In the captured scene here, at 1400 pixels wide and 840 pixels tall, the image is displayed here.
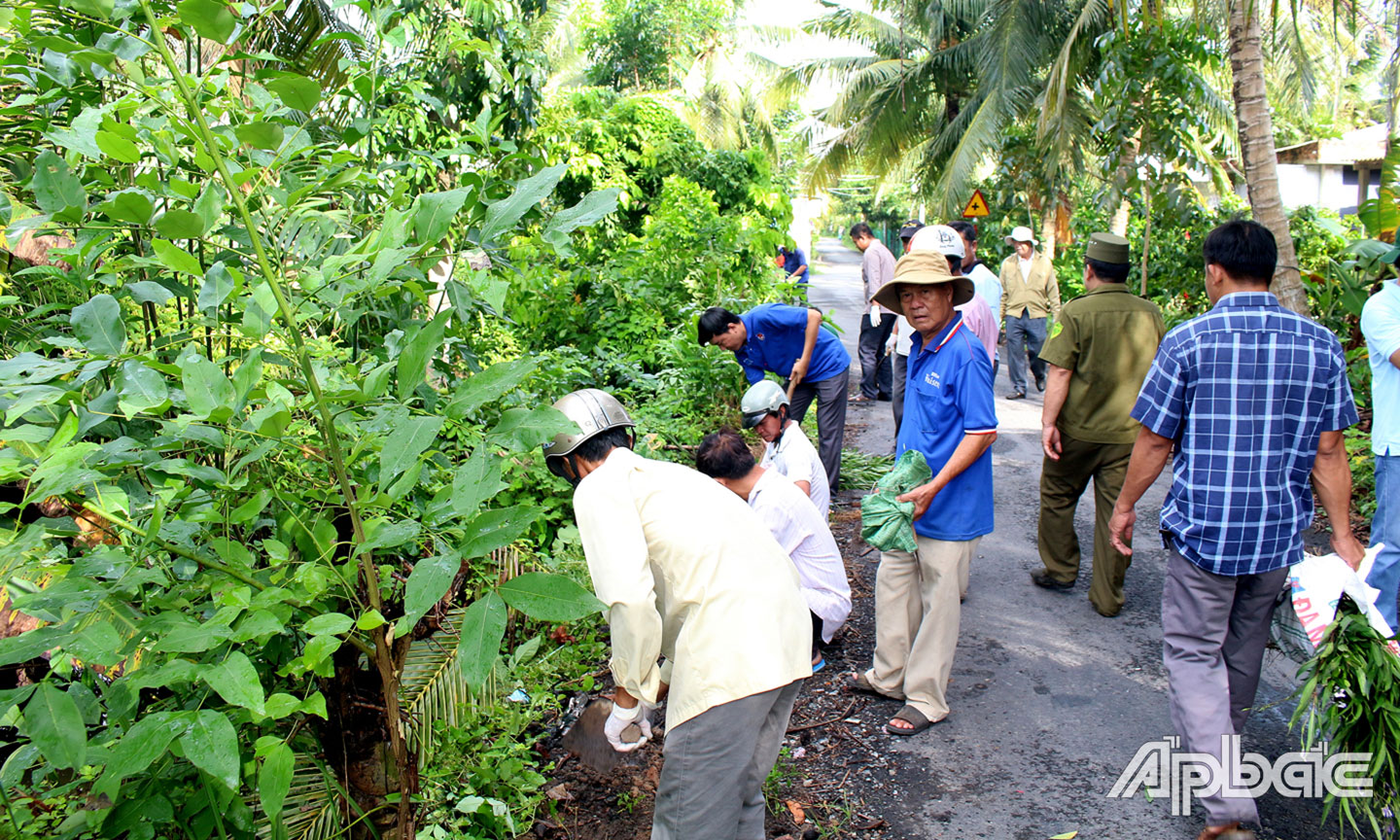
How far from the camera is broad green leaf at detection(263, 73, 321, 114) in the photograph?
5.42 ft

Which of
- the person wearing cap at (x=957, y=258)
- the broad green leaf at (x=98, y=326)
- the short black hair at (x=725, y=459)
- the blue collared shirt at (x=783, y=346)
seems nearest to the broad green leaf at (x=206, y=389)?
the broad green leaf at (x=98, y=326)

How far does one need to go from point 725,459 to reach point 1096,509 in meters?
2.44

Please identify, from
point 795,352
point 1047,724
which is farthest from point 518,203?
point 795,352

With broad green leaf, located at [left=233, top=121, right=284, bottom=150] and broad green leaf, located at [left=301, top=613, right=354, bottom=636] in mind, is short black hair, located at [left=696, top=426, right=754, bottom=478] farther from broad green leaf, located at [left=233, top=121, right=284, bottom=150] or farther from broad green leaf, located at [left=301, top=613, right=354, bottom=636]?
broad green leaf, located at [left=233, top=121, right=284, bottom=150]

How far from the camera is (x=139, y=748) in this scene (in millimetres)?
1494

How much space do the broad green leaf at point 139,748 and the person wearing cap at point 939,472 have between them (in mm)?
3020

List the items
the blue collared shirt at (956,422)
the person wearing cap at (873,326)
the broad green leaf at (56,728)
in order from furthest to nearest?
the person wearing cap at (873,326) → the blue collared shirt at (956,422) → the broad green leaf at (56,728)

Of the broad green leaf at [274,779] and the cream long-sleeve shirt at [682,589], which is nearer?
the broad green leaf at [274,779]

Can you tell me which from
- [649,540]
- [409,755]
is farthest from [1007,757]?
[409,755]

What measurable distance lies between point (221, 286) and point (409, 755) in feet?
4.54

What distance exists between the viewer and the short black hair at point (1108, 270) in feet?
16.6

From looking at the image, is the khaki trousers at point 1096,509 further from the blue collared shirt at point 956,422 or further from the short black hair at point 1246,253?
the short black hair at point 1246,253

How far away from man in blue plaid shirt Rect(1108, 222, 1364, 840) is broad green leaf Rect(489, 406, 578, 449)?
2.64m

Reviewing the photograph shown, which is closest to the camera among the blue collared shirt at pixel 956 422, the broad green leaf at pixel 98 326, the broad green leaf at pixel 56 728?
the broad green leaf at pixel 56 728
